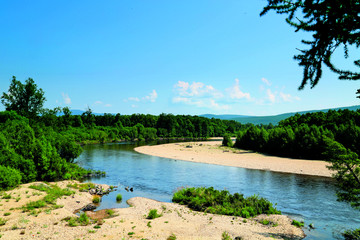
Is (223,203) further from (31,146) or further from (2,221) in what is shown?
(31,146)

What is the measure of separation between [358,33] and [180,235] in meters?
19.7

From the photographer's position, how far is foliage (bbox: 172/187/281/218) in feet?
87.5

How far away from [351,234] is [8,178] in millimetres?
37817

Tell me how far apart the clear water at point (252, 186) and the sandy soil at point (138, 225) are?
377cm

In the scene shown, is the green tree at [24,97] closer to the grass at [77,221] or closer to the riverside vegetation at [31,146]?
the riverside vegetation at [31,146]

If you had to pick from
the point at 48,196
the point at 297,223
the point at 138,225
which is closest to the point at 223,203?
the point at 297,223

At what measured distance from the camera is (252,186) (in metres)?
38.1

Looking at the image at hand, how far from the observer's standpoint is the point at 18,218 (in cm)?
2231

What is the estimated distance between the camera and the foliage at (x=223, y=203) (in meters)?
26.7

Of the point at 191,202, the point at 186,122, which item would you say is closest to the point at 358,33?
the point at 191,202

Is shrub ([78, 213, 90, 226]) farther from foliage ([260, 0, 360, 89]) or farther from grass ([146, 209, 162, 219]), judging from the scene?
foliage ([260, 0, 360, 89])

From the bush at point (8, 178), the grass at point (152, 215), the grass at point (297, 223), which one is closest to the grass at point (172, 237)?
the grass at point (152, 215)

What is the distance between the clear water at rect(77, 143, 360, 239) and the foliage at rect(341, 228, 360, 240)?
83 cm

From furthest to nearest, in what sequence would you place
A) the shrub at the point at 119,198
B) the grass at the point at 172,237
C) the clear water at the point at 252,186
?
the shrub at the point at 119,198, the clear water at the point at 252,186, the grass at the point at 172,237
